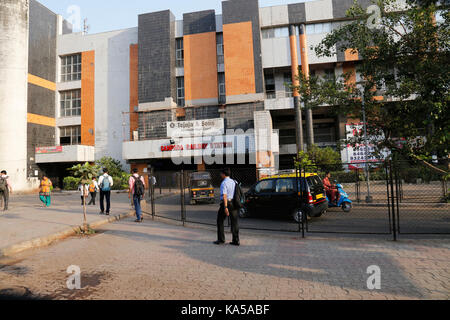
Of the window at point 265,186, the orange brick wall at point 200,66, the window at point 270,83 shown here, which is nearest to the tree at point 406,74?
the window at point 265,186

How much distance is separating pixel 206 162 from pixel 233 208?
22.5 metres

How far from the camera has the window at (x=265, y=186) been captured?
1012 cm

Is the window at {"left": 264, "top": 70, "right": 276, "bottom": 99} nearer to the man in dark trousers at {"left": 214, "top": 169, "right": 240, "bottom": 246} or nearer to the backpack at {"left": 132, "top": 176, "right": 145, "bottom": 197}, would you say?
the backpack at {"left": 132, "top": 176, "right": 145, "bottom": 197}

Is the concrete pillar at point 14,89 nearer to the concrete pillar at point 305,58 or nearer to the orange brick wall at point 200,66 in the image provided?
the orange brick wall at point 200,66

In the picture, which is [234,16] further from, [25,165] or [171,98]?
[25,165]

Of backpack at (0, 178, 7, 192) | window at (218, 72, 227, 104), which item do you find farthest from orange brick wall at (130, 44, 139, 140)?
backpack at (0, 178, 7, 192)

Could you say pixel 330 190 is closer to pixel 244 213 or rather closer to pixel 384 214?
pixel 384 214

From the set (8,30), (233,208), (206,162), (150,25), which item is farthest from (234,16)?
(233,208)

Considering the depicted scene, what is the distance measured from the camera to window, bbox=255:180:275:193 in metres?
10.1

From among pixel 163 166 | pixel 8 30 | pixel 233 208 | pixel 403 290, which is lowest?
pixel 403 290

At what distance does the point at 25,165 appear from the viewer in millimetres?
31516

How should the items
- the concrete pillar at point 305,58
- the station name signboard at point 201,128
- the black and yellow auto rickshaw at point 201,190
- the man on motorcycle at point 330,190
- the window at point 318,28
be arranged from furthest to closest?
the window at point 318,28
the concrete pillar at point 305,58
the station name signboard at point 201,128
the black and yellow auto rickshaw at point 201,190
the man on motorcycle at point 330,190

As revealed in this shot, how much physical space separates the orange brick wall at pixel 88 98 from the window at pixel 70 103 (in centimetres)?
137

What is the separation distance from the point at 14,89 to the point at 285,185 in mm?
33810
